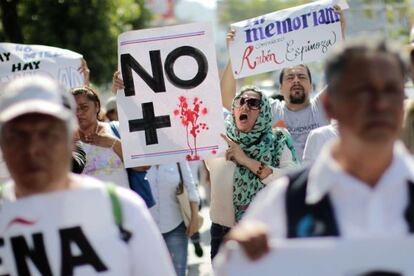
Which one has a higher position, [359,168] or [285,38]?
[285,38]

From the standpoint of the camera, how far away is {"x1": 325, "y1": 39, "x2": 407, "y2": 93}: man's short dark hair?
10.1ft

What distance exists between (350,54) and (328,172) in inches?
13.4

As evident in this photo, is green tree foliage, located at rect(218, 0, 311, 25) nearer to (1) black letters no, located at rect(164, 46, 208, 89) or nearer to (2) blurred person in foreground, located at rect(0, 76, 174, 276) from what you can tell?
(1) black letters no, located at rect(164, 46, 208, 89)

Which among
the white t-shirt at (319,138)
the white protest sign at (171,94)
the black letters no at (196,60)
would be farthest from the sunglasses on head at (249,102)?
the white t-shirt at (319,138)

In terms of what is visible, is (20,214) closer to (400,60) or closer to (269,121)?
(400,60)

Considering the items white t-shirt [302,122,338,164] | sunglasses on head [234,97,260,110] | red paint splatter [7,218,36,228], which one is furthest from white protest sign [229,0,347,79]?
red paint splatter [7,218,36,228]

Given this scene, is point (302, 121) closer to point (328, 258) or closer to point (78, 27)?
point (328, 258)

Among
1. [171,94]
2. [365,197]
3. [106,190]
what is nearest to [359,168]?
[365,197]

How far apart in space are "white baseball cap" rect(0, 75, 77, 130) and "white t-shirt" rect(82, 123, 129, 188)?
329 centimetres

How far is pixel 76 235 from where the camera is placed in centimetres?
345

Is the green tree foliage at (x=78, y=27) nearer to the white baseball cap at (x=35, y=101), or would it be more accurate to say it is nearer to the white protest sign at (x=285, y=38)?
the white protest sign at (x=285, y=38)

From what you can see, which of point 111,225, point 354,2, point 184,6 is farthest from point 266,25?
point 184,6

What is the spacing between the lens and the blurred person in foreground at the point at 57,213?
3.41 m

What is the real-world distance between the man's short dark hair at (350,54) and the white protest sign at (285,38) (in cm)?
556
